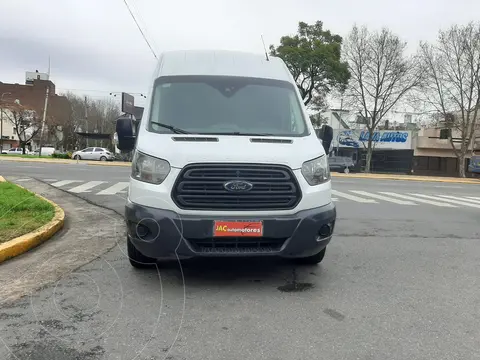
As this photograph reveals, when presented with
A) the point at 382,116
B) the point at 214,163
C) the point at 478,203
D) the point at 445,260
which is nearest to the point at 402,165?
the point at 382,116

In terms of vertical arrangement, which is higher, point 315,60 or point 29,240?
point 315,60

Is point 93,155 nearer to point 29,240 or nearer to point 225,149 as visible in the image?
point 29,240

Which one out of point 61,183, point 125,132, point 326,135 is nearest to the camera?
point 125,132

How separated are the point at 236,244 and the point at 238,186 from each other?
1.88 feet

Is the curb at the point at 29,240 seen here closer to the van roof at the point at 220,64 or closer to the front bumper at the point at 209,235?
the front bumper at the point at 209,235

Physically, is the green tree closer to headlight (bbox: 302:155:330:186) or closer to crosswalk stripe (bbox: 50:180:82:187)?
crosswalk stripe (bbox: 50:180:82:187)

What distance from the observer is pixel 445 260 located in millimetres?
6055

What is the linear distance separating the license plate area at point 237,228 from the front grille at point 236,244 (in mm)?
69

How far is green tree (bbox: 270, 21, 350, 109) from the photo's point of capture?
127 feet

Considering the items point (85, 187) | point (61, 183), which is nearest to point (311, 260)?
point (85, 187)

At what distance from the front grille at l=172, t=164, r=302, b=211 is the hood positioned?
0.25ft

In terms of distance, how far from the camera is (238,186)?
4203 mm

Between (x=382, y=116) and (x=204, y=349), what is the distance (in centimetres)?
3879

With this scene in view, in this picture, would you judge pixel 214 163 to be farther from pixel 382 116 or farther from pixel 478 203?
pixel 382 116
